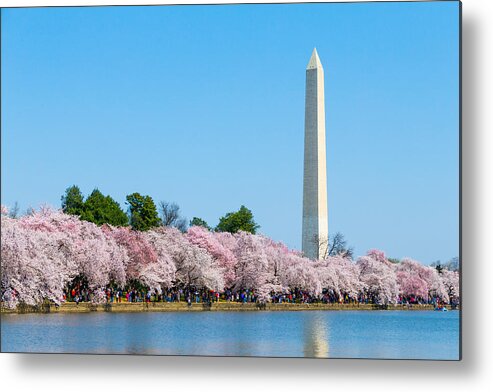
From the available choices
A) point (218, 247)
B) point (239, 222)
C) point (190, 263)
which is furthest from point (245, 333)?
point (190, 263)

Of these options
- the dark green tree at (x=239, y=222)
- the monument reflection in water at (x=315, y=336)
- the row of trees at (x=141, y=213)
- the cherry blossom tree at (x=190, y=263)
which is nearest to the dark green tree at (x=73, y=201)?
the row of trees at (x=141, y=213)

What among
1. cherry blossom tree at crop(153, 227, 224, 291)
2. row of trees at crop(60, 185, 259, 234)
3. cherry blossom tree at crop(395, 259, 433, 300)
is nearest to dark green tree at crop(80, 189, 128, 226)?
row of trees at crop(60, 185, 259, 234)

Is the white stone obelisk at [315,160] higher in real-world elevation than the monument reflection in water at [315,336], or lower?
higher

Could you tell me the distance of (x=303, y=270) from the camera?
17016 millimetres

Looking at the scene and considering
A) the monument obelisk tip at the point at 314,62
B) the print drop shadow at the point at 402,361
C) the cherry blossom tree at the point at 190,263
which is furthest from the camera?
the cherry blossom tree at the point at 190,263

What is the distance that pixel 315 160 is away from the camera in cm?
1562

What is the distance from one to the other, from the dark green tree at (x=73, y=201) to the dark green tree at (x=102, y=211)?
10 cm

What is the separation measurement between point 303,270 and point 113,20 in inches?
249

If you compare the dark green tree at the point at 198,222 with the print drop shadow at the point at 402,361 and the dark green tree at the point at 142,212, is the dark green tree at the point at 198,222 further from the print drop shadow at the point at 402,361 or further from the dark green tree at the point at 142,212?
the print drop shadow at the point at 402,361

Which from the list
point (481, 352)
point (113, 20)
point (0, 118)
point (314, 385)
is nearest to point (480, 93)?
point (481, 352)

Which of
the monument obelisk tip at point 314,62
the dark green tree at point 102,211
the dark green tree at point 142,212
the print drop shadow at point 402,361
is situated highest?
the monument obelisk tip at point 314,62

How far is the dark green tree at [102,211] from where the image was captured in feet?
47.5

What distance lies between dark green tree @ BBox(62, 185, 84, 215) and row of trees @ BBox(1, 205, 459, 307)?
213 mm

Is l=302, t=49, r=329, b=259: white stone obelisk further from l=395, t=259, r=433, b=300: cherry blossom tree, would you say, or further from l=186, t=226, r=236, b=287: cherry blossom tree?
l=186, t=226, r=236, b=287: cherry blossom tree
